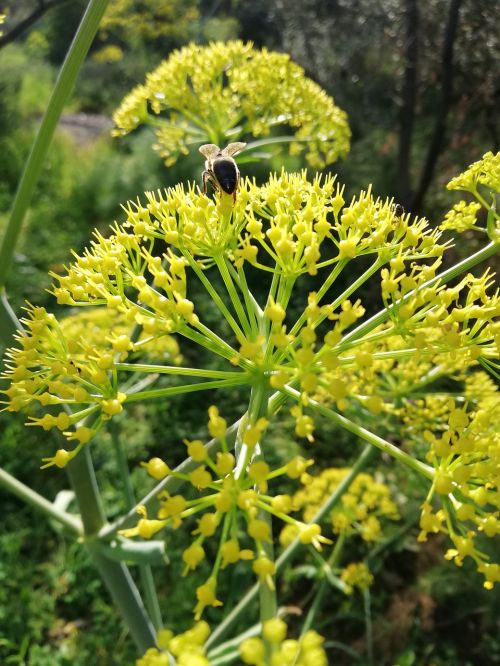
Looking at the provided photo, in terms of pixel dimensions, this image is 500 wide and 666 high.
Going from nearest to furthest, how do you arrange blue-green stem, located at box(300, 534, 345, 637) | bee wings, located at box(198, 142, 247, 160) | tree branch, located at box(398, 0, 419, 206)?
bee wings, located at box(198, 142, 247, 160) < blue-green stem, located at box(300, 534, 345, 637) < tree branch, located at box(398, 0, 419, 206)

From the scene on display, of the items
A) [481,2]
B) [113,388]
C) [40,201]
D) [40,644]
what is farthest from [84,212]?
[113,388]

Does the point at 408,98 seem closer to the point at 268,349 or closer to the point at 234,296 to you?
the point at 234,296

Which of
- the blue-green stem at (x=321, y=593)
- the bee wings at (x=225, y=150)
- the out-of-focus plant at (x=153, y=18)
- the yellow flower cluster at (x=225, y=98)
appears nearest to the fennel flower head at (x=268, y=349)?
the bee wings at (x=225, y=150)

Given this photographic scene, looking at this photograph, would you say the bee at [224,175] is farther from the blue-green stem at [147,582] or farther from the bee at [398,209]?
the blue-green stem at [147,582]

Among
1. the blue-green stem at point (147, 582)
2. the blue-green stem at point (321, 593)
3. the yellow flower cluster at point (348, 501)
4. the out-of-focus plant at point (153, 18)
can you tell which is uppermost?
the out-of-focus plant at point (153, 18)

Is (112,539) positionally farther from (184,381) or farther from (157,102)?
(184,381)

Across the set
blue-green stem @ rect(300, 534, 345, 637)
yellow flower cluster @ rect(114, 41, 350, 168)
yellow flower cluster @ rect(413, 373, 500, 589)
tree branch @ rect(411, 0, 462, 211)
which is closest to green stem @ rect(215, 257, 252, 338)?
yellow flower cluster @ rect(413, 373, 500, 589)

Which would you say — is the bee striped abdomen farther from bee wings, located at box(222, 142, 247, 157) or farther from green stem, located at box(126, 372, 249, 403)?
green stem, located at box(126, 372, 249, 403)
